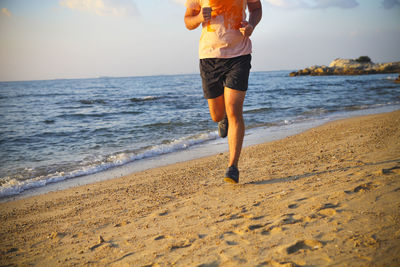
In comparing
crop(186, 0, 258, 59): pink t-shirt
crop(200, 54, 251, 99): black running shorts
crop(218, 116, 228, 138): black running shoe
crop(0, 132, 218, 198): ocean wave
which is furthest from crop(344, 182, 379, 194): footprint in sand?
crop(0, 132, 218, 198): ocean wave

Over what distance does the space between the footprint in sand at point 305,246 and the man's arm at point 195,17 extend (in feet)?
7.32

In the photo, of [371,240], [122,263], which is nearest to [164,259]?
[122,263]

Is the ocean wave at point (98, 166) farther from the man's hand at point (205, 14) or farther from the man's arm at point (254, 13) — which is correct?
the man's arm at point (254, 13)

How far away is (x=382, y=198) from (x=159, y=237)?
177 centimetres

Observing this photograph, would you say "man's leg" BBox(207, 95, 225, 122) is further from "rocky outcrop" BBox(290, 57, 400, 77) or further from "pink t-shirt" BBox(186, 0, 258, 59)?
"rocky outcrop" BBox(290, 57, 400, 77)

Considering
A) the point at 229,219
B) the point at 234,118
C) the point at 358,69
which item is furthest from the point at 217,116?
the point at 358,69

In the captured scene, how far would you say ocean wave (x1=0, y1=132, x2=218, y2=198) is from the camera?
13.3 ft

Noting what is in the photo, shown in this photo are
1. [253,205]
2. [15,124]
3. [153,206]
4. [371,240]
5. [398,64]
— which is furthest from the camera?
[398,64]

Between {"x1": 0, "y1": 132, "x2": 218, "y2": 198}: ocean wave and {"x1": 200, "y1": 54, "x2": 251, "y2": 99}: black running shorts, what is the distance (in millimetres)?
2894

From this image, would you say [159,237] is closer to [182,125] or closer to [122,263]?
[122,263]

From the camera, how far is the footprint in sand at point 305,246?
1.59m

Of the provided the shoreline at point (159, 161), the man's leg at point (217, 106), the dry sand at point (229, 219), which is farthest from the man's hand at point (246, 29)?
the shoreline at point (159, 161)

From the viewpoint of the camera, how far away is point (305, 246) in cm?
162

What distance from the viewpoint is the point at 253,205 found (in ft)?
7.68
